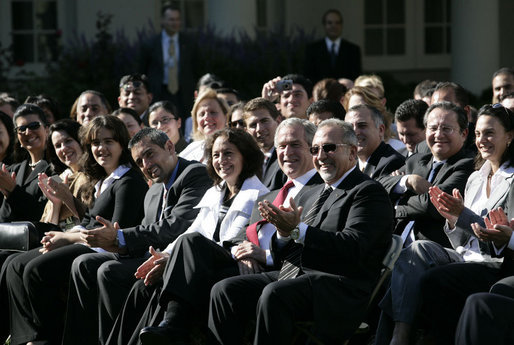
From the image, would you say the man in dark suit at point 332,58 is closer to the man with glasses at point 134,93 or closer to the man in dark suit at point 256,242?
the man with glasses at point 134,93

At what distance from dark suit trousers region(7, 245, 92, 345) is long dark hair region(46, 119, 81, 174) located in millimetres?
1528

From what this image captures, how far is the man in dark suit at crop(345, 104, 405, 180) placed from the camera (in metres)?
7.53

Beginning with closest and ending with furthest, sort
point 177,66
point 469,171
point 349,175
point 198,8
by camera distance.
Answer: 1. point 349,175
2. point 469,171
3. point 177,66
4. point 198,8

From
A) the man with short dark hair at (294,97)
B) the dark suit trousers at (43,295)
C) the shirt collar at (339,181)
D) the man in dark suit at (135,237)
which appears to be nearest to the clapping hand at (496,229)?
the shirt collar at (339,181)

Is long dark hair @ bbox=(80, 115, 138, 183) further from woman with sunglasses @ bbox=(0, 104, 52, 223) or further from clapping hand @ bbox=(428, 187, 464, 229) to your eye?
clapping hand @ bbox=(428, 187, 464, 229)

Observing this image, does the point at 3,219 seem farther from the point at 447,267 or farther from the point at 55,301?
the point at 447,267

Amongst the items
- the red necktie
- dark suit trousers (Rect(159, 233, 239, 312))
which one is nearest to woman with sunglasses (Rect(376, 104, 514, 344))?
the red necktie

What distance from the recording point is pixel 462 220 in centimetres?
614

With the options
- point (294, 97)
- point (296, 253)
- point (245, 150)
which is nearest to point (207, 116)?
point (294, 97)

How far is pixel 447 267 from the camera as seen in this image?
6090 millimetres

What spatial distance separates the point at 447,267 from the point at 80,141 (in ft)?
12.2

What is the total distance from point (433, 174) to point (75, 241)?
287 centimetres

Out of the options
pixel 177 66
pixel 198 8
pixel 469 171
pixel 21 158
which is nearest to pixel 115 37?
pixel 198 8

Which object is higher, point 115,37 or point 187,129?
point 115,37
